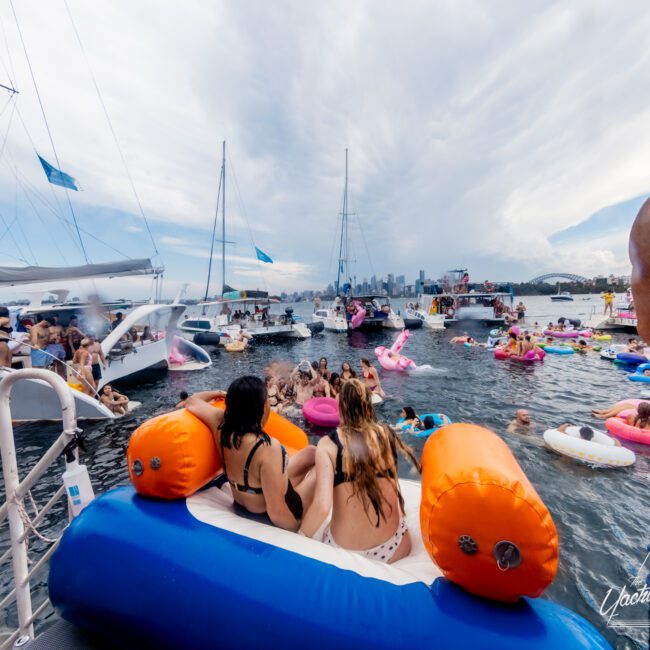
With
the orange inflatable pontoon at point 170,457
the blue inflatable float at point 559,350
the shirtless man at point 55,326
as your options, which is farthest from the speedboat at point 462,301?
the orange inflatable pontoon at point 170,457

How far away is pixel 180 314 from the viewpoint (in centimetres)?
1560

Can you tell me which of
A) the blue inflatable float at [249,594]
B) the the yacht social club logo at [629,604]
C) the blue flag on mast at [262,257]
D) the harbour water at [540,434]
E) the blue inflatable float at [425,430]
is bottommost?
the the yacht social club logo at [629,604]

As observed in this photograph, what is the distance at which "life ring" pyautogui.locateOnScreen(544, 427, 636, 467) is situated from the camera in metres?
5.99

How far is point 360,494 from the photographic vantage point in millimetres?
2434

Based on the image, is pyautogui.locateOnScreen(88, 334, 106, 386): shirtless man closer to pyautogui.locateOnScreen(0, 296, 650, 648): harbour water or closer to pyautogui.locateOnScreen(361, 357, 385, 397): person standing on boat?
pyautogui.locateOnScreen(0, 296, 650, 648): harbour water

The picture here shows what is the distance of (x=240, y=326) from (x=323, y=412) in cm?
1874

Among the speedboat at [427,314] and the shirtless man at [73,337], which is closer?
the shirtless man at [73,337]

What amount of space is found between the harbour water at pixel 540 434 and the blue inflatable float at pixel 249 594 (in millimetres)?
2471

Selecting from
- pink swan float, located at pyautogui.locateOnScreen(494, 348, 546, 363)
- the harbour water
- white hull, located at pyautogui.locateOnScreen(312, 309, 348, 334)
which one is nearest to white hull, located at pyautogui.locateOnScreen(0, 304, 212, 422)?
the harbour water

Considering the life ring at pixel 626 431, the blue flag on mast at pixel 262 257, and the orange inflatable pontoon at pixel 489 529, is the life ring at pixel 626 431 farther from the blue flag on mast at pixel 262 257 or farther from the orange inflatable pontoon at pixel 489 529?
the blue flag on mast at pixel 262 257

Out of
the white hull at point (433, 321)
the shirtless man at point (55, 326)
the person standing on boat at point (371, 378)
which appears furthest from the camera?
the white hull at point (433, 321)

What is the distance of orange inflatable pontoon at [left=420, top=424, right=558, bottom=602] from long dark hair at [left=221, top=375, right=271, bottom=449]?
128 centimetres

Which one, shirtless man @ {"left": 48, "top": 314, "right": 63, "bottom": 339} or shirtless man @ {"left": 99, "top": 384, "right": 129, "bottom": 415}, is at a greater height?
shirtless man @ {"left": 48, "top": 314, "right": 63, "bottom": 339}

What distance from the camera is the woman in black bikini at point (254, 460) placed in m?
2.44
